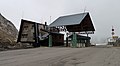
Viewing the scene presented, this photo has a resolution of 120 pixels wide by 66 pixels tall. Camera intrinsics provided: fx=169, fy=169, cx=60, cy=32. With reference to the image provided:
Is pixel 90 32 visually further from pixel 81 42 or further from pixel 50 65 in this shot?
pixel 50 65

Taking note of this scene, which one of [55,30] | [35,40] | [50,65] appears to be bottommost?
[50,65]

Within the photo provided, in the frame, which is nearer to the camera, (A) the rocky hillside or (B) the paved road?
(B) the paved road

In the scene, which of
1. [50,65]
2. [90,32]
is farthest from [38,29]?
[50,65]

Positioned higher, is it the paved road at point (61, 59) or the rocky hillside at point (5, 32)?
the rocky hillside at point (5, 32)

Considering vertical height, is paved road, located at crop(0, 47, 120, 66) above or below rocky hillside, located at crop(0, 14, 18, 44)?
below

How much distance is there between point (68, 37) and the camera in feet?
126

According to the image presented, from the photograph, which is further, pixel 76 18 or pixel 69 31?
pixel 69 31

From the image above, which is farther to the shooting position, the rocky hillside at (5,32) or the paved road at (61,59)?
the rocky hillside at (5,32)

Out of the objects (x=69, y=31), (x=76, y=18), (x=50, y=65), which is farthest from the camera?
(x=69, y=31)

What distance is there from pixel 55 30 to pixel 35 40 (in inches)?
222

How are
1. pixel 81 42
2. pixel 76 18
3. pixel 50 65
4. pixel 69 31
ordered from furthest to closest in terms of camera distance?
1. pixel 69 31
2. pixel 81 42
3. pixel 76 18
4. pixel 50 65

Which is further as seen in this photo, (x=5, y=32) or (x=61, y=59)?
(x=5, y=32)

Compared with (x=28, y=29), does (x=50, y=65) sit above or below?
below

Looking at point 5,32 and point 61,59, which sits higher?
point 5,32
